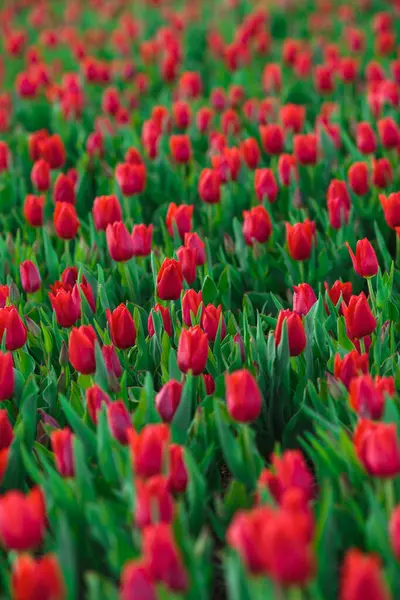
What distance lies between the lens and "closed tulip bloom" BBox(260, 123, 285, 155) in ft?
11.6

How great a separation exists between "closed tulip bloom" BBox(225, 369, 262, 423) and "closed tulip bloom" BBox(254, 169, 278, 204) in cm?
153

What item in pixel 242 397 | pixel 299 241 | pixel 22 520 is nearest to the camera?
pixel 22 520

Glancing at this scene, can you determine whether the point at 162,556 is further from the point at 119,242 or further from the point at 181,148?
the point at 181,148

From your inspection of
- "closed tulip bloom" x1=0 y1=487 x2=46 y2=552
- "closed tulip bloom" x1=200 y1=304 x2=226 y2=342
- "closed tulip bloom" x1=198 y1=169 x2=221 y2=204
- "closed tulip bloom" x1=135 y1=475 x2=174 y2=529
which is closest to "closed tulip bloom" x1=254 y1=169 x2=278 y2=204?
"closed tulip bloom" x1=198 y1=169 x2=221 y2=204

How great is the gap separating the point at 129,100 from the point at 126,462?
3.57m

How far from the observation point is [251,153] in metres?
3.46

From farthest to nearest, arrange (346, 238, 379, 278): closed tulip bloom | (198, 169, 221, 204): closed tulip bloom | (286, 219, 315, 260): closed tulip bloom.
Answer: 1. (198, 169, 221, 204): closed tulip bloom
2. (286, 219, 315, 260): closed tulip bloom
3. (346, 238, 379, 278): closed tulip bloom

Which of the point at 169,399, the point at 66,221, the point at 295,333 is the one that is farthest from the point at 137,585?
the point at 66,221

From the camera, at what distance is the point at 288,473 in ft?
4.82

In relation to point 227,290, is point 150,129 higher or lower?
higher

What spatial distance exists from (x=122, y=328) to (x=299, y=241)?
699 mm

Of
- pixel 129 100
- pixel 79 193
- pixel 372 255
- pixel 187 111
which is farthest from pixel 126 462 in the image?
pixel 129 100

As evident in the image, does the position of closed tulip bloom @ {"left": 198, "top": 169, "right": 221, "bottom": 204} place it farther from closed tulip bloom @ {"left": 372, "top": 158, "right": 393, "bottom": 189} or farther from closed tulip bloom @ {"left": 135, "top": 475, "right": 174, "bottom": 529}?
closed tulip bloom @ {"left": 135, "top": 475, "right": 174, "bottom": 529}

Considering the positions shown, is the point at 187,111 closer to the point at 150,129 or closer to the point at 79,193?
the point at 150,129
